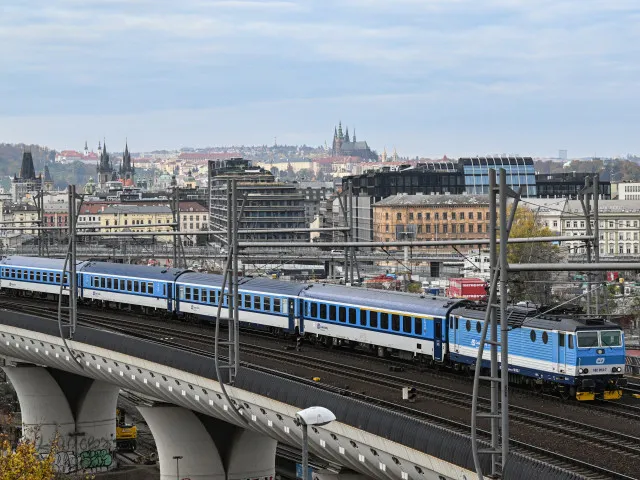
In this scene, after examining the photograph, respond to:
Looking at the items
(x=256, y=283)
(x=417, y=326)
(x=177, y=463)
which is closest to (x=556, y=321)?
(x=417, y=326)

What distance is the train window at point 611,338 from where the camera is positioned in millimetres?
39344

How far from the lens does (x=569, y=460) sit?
2917cm

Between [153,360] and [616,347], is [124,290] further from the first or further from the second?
[616,347]

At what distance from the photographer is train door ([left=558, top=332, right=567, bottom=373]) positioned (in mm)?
39062

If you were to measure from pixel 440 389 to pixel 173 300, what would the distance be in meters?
29.7

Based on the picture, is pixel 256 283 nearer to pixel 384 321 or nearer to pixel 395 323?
pixel 384 321

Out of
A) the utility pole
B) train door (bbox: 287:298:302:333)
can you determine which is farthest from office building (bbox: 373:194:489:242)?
the utility pole

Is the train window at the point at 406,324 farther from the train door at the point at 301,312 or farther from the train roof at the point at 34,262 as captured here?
the train roof at the point at 34,262

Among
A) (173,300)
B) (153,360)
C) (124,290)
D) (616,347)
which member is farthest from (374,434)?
(124,290)

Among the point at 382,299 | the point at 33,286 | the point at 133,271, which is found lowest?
the point at 33,286

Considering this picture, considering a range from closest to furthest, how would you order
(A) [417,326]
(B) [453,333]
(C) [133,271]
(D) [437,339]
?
(B) [453,333], (D) [437,339], (A) [417,326], (C) [133,271]

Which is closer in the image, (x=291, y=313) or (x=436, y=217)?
(x=291, y=313)

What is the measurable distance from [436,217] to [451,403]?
145 meters

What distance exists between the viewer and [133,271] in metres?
73.2
